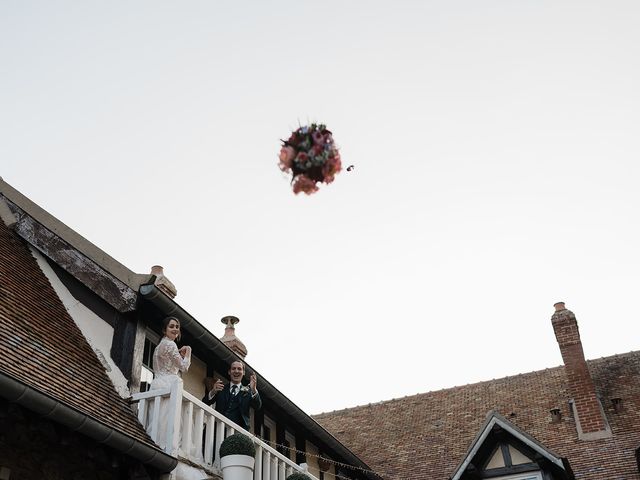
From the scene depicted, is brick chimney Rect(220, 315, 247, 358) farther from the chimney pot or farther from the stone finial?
the chimney pot

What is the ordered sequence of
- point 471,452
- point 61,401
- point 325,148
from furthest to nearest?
1. point 471,452
2. point 61,401
3. point 325,148

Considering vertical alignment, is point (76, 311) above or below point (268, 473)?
above

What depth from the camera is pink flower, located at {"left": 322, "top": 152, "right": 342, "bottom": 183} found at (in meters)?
7.14

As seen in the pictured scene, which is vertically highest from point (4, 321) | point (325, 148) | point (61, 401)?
point (325, 148)

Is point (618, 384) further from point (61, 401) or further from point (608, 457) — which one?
point (61, 401)

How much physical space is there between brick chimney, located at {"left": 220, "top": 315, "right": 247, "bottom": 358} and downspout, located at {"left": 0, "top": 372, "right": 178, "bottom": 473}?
658cm

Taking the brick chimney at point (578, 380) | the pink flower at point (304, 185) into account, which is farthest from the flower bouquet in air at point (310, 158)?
the brick chimney at point (578, 380)

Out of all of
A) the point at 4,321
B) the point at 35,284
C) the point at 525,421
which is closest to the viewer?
the point at 4,321

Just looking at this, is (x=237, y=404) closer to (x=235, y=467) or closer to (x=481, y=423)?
(x=235, y=467)

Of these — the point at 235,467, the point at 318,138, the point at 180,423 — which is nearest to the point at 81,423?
the point at 180,423

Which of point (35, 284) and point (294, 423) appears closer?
point (35, 284)

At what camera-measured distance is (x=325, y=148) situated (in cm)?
727

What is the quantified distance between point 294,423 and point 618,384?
8.97m

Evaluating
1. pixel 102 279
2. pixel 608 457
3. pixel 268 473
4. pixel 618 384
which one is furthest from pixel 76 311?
pixel 618 384
